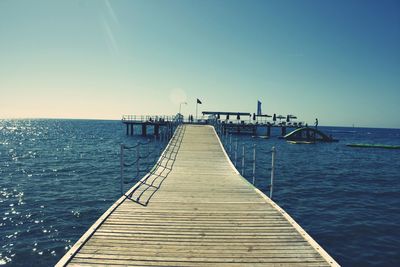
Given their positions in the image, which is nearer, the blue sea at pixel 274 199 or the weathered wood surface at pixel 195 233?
the weathered wood surface at pixel 195 233

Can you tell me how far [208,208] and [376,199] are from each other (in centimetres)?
1354

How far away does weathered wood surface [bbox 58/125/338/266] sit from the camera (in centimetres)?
466

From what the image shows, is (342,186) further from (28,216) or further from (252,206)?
(28,216)

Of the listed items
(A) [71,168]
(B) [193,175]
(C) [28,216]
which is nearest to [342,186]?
(B) [193,175]

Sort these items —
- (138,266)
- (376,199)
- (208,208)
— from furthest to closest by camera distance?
(376,199)
(208,208)
(138,266)

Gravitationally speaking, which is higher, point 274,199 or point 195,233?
point 195,233

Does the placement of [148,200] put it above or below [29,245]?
above

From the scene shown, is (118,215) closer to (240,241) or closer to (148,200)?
(148,200)

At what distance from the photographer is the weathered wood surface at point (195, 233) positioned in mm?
4660

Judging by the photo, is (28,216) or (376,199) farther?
(376,199)

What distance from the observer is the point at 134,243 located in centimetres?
517

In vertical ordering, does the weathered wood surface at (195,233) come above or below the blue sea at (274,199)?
above

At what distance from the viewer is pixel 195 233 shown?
5.66m

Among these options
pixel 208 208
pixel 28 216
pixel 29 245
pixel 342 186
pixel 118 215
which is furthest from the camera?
pixel 342 186
